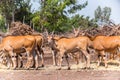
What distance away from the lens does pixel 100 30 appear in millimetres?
27219

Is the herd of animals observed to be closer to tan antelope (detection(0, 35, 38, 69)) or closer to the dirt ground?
tan antelope (detection(0, 35, 38, 69))

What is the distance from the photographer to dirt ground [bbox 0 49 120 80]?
16638 mm

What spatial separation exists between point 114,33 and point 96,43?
14.3 feet

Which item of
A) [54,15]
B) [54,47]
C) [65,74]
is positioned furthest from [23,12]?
[65,74]

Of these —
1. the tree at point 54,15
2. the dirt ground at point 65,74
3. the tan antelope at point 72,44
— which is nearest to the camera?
the dirt ground at point 65,74

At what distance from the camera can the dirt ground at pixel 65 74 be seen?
1664cm

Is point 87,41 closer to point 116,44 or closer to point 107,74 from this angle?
point 116,44

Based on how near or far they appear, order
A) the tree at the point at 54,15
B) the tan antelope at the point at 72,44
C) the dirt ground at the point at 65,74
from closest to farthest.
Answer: the dirt ground at the point at 65,74
the tan antelope at the point at 72,44
the tree at the point at 54,15

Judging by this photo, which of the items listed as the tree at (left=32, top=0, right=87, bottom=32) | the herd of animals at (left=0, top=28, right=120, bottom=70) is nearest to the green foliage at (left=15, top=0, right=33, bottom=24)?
the tree at (left=32, top=0, right=87, bottom=32)

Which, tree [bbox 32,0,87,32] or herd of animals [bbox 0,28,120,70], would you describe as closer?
herd of animals [bbox 0,28,120,70]

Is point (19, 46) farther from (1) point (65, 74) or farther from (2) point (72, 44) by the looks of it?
(1) point (65, 74)

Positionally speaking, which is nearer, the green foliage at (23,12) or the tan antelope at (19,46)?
the tan antelope at (19,46)

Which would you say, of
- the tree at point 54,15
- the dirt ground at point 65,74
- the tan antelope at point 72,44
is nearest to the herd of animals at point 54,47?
the tan antelope at point 72,44

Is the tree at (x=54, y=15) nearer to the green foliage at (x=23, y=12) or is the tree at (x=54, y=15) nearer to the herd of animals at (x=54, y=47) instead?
the green foliage at (x=23, y=12)
